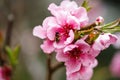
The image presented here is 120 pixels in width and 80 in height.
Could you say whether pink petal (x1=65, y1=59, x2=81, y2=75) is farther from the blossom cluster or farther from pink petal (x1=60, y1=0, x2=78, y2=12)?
pink petal (x1=60, y1=0, x2=78, y2=12)

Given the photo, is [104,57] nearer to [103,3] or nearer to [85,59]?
[103,3]

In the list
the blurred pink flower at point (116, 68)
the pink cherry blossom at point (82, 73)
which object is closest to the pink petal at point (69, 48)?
the pink cherry blossom at point (82, 73)

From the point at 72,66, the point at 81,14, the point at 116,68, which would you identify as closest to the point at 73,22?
the point at 81,14

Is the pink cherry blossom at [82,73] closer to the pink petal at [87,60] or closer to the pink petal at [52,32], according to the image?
the pink petal at [87,60]

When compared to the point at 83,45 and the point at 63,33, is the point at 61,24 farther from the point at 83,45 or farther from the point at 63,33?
the point at 83,45

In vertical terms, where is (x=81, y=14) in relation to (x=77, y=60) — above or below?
above

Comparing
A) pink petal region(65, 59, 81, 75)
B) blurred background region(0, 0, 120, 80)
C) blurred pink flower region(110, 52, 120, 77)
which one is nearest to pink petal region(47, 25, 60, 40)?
pink petal region(65, 59, 81, 75)
